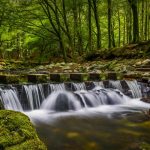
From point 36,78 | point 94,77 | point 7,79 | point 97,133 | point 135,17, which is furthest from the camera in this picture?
point 135,17

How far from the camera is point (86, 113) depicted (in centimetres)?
938

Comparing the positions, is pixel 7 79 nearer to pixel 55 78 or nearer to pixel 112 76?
pixel 55 78

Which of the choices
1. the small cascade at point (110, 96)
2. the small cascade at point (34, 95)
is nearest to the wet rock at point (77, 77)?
the small cascade at point (110, 96)

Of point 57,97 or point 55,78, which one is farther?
point 55,78

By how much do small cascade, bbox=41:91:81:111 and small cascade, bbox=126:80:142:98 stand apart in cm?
285

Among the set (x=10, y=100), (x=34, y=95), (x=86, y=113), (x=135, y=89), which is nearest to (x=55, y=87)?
(x=34, y=95)

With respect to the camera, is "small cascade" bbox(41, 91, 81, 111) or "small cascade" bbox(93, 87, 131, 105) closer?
"small cascade" bbox(41, 91, 81, 111)

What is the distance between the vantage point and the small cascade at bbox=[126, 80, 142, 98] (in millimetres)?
11920

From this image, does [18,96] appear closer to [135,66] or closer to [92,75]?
[92,75]

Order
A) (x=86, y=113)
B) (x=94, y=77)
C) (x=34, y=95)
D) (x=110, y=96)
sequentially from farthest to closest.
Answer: (x=94, y=77) → (x=110, y=96) → (x=34, y=95) → (x=86, y=113)

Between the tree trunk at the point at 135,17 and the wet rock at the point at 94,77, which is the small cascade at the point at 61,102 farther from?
the tree trunk at the point at 135,17

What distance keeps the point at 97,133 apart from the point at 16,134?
3151 millimetres

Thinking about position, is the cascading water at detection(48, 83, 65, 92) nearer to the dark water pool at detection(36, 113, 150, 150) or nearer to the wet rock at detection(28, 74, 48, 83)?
the wet rock at detection(28, 74, 48, 83)

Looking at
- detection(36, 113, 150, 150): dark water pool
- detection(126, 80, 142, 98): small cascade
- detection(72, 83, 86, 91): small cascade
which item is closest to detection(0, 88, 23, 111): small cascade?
detection(36, 113, 150, 150): dark water pool
